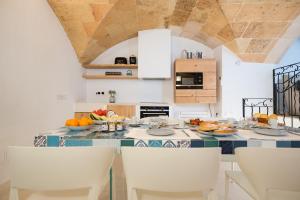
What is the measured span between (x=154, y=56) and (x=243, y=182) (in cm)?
348

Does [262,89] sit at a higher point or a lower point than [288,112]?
higher

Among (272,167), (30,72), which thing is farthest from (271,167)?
(30,72)

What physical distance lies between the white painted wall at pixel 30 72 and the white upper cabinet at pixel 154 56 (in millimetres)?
1515

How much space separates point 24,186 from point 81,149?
0.32 m

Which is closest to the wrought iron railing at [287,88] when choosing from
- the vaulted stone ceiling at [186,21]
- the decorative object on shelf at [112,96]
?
the vaulted stone ceiling at [186,21]

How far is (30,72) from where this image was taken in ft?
9.35

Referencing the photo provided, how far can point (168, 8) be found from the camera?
3.87 metres

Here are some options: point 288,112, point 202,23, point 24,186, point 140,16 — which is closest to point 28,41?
point 140,16

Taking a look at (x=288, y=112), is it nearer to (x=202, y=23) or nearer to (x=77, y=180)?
(x=202, y=23)

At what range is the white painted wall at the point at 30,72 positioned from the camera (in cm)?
238

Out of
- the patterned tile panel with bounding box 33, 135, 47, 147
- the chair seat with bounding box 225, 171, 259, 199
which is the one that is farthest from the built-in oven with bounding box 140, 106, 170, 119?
the patterned tile panel with bounding box 33, 135, 47, 147

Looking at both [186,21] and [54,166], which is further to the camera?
[186,21]

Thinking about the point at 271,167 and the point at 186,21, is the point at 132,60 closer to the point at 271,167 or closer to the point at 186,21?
the point at 186,21

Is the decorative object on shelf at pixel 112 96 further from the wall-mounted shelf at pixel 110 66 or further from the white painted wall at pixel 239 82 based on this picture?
the white painted wall at pixel 239 82
